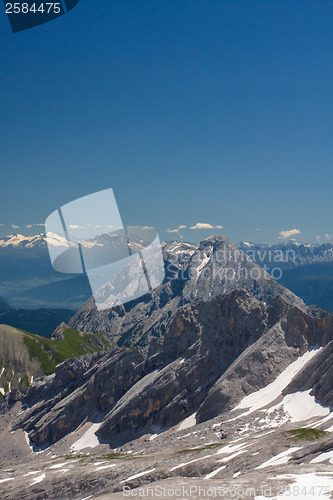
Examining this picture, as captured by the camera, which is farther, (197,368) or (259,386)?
(197,368)

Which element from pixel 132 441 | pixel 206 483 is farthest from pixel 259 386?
pixel 206 483

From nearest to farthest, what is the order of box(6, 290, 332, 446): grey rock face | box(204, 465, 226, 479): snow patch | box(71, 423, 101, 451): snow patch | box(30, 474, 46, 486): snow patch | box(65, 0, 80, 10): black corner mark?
box(65, 0, 80, 10): black corner mark, box(204, 465, 226, 479): snow patch, box(30, 474, 46, 486): snow patch, box(6, 290, 332, 446): grey rock face, box(71, 423, 101, 451): snow patch

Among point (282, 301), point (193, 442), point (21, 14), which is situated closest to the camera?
point (21, 14)

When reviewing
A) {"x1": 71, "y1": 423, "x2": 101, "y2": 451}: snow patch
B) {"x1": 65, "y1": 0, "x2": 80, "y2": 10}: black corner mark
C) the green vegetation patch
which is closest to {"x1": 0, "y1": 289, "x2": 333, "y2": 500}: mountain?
the green vegetation patch

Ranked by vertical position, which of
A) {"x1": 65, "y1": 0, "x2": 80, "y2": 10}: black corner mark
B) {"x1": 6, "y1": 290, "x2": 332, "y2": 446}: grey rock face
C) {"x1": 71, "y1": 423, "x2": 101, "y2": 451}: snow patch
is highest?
{"x1": 65, "y1": 0, "x2": 80, "y2": 10}: black corner mark

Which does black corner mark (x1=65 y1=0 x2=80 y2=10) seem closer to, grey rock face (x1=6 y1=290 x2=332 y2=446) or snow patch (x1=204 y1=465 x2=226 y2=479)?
snow patch (x1=204 y1=465 x2=226 y2=479)

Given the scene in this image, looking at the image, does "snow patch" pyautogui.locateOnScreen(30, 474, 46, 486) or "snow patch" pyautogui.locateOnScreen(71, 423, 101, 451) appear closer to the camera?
"snow patch" pyautogui.locateOnScreen(30, 474, 46, 486)

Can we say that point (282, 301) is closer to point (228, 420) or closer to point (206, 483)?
point (228, 420)

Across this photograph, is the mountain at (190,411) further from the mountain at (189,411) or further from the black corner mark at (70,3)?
the black corner mark at (70,3)

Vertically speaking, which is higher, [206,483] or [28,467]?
[206,483]

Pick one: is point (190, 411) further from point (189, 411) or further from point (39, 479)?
point (39, 479)

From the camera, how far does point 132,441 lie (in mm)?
96438

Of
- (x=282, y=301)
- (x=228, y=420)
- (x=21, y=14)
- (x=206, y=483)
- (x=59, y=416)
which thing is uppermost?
(x=21, y=14)

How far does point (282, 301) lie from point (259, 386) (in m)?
27.1
